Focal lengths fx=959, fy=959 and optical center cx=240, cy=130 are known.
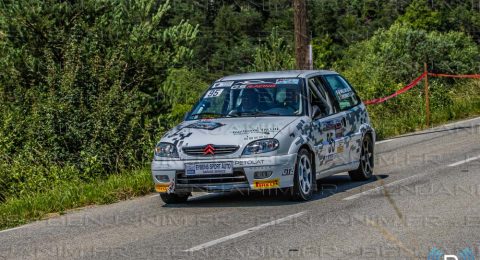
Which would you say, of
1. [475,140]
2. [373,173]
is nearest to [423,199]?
[373,173]

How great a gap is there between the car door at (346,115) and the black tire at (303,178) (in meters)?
1.10

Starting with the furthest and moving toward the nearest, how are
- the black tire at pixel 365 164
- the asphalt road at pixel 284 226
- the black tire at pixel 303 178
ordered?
the black tire at pixel 365 164, the black tire at pixel 303 178, the asphalt road at pixel 284 226

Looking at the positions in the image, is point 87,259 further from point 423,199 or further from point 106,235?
point 423,199

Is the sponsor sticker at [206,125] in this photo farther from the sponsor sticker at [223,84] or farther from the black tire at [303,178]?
the black tire at [303,178]

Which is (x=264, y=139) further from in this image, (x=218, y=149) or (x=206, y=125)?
(x=206, y=125)

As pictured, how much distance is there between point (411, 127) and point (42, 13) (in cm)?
948

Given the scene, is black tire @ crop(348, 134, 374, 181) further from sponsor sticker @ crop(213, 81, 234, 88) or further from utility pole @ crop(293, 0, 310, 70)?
utility pole @ crop(293, 0, 310, 70)

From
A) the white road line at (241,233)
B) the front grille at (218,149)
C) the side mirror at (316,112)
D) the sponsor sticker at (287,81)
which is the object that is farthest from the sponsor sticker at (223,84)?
the white road line at (241,233)

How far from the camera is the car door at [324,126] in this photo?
12266mm

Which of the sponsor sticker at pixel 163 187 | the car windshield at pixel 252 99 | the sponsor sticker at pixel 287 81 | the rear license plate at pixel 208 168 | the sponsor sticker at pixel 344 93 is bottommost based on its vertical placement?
the sponsor sticker at pixel 163 187

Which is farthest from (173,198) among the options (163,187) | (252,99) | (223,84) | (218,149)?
(223,84)

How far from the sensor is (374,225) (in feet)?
31.2

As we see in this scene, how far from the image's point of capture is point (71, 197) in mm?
12914

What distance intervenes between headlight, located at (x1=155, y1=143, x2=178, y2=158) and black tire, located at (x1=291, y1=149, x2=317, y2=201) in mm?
1475
